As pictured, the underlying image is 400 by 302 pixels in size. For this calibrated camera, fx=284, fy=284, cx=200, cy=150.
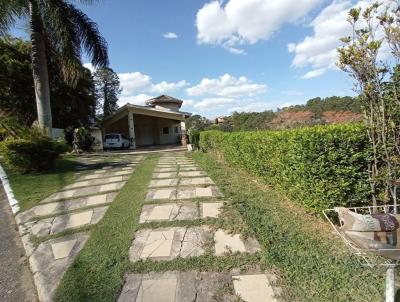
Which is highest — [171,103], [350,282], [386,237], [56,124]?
[171,103]

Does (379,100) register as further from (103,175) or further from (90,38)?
(90,38)

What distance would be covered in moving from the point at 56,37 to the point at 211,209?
11.7 metres

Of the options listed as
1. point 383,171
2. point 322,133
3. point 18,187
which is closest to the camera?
point 383,171

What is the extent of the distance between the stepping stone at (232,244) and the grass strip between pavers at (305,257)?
0.11m

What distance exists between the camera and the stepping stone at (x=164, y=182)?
21.8 ft

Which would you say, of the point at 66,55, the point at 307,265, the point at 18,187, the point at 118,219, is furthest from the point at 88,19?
the point at 307,265

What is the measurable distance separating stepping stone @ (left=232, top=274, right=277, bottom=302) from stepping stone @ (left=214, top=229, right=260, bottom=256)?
19.8 inches

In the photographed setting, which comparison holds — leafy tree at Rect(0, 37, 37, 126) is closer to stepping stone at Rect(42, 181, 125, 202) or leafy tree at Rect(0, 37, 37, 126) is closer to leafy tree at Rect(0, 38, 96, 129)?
leafy tree at Rect(0, 38, 96, 129)

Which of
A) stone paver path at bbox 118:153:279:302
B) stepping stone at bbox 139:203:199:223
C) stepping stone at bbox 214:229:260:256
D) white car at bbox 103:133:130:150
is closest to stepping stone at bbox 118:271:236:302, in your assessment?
stone paver path at bbox 118:153:279:302

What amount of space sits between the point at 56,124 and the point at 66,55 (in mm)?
9733

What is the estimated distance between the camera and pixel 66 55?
1255 cm

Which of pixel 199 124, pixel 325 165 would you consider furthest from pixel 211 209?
pixel 199 124

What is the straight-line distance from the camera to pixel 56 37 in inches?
490

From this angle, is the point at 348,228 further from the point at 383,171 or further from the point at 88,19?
the point at 88,19
